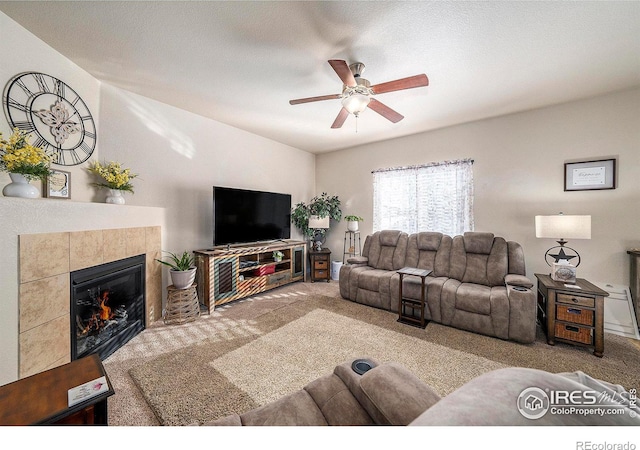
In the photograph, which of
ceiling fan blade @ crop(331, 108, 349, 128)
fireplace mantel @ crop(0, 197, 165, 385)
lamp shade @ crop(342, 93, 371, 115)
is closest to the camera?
fireplace mantel @ crop(0, 197, 165, 385)

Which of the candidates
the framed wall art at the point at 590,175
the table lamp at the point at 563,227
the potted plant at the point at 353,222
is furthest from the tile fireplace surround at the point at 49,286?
the framed wall art at the point at 590,175

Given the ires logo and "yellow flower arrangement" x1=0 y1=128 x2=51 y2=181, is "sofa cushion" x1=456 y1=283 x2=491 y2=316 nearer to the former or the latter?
the ires logo

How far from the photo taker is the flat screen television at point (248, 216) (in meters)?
3.20

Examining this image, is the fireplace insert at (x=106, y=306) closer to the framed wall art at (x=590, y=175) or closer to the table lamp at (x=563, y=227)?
the table lamp at (x=563, y=227)

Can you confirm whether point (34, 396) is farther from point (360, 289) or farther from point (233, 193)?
point (360, 289)

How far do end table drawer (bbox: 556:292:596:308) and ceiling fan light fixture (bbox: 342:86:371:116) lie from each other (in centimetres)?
262

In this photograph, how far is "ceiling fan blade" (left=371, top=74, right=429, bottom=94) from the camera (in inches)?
68.4

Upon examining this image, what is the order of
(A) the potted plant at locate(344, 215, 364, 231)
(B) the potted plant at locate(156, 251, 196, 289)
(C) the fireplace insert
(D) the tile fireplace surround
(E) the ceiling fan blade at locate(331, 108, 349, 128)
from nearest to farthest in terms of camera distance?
(D) the tile fireplace surround
(C) the fireplace insert
(E) the ceiling fan blade at locate(331, 108, 349, 128)
(B) the potted plant at locate(156, 251, 196, 289)
(A) the potted plant at locate(344, 215, 364, 231)

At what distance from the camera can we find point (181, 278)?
2668 mm

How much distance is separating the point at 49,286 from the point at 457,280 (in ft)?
12.9

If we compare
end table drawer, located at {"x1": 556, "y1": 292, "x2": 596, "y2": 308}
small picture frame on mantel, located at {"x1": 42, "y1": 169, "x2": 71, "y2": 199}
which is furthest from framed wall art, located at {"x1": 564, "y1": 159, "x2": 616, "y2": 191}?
small picture frame on mantel, located at {"x1": 42, "y1": 169, "x2": 71, "y2": 199}
